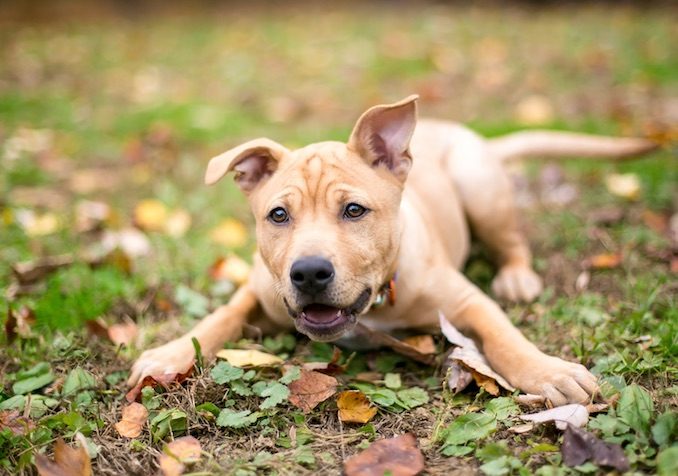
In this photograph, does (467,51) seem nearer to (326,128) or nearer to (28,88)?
(326,128)

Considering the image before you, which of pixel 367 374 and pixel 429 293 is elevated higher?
pixel 429 293

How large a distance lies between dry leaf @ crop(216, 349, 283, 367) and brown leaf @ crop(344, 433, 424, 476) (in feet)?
2.82

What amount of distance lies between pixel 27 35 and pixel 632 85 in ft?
36.5

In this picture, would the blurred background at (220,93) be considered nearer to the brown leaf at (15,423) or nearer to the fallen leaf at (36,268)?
the fallen leaf at (36,268)

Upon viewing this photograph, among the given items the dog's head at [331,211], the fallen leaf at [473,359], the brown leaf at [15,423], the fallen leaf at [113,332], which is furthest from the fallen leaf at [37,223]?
the fallen leaf at [473,359]

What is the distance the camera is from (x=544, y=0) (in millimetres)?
14242

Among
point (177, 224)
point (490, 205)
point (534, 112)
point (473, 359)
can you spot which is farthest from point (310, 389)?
point (534, 112)

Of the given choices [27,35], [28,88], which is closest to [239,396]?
[28,88]

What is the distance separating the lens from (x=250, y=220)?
5773mm

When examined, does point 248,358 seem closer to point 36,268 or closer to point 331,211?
point 331,211

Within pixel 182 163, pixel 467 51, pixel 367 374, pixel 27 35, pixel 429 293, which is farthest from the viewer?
pixel 27 35

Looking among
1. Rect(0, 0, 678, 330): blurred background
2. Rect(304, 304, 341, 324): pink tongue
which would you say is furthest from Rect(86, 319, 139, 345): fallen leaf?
Rect(304, 304, 341, 324): pink tongue

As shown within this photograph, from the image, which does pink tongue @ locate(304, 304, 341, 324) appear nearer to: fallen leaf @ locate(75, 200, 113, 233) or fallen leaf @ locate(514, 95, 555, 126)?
fallen leaf @ locate(75, 200, 113, 233)

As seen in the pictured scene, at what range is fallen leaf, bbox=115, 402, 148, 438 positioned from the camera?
10.3 feet
